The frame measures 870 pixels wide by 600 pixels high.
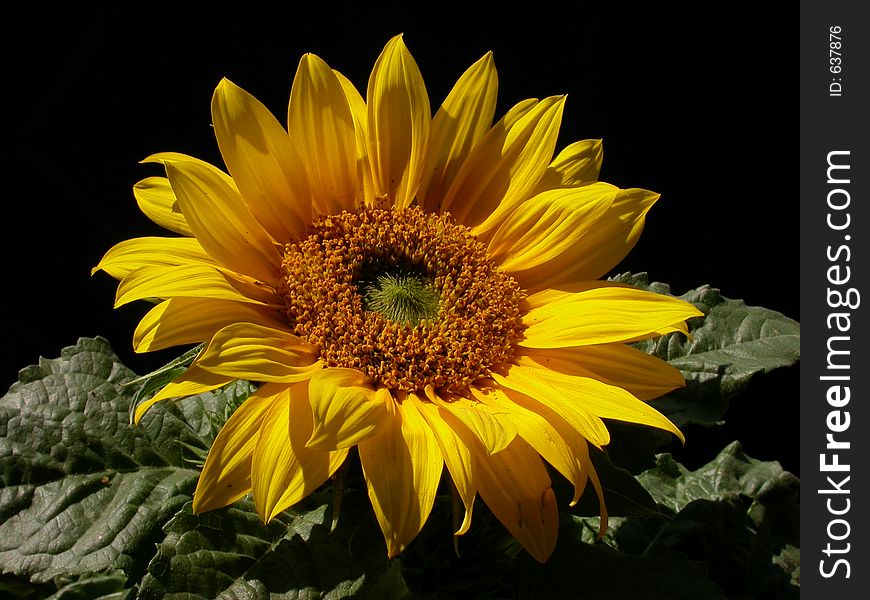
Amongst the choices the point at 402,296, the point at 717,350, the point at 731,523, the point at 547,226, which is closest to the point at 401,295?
the point at 402,296

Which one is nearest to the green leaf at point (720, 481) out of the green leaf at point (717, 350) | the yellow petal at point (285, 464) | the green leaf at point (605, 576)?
the green leaf at point (717, 350)

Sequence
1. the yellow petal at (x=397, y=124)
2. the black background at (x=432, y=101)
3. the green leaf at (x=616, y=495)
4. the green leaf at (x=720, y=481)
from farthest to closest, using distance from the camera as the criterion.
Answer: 1. the black background at (x=432, y=101)
2. the green leaf at (x=720, y=481)
3. the yellow petal at (x=397, y=124)
4. the green leaf at (x=616, y=495)

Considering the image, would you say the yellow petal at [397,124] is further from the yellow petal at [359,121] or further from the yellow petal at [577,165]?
the yellow petal at [577,165]

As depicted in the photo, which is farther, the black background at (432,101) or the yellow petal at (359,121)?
the black background at (432,101)

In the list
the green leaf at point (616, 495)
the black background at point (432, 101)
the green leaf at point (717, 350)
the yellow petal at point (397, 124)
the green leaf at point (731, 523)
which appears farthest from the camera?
the black background at point (432, 101)

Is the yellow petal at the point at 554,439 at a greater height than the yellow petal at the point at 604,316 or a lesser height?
lesser

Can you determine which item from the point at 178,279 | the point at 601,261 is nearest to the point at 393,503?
the point at 178,279

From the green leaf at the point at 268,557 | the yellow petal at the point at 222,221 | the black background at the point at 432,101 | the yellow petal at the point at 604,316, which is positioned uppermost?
the black background at the point at 432,101
